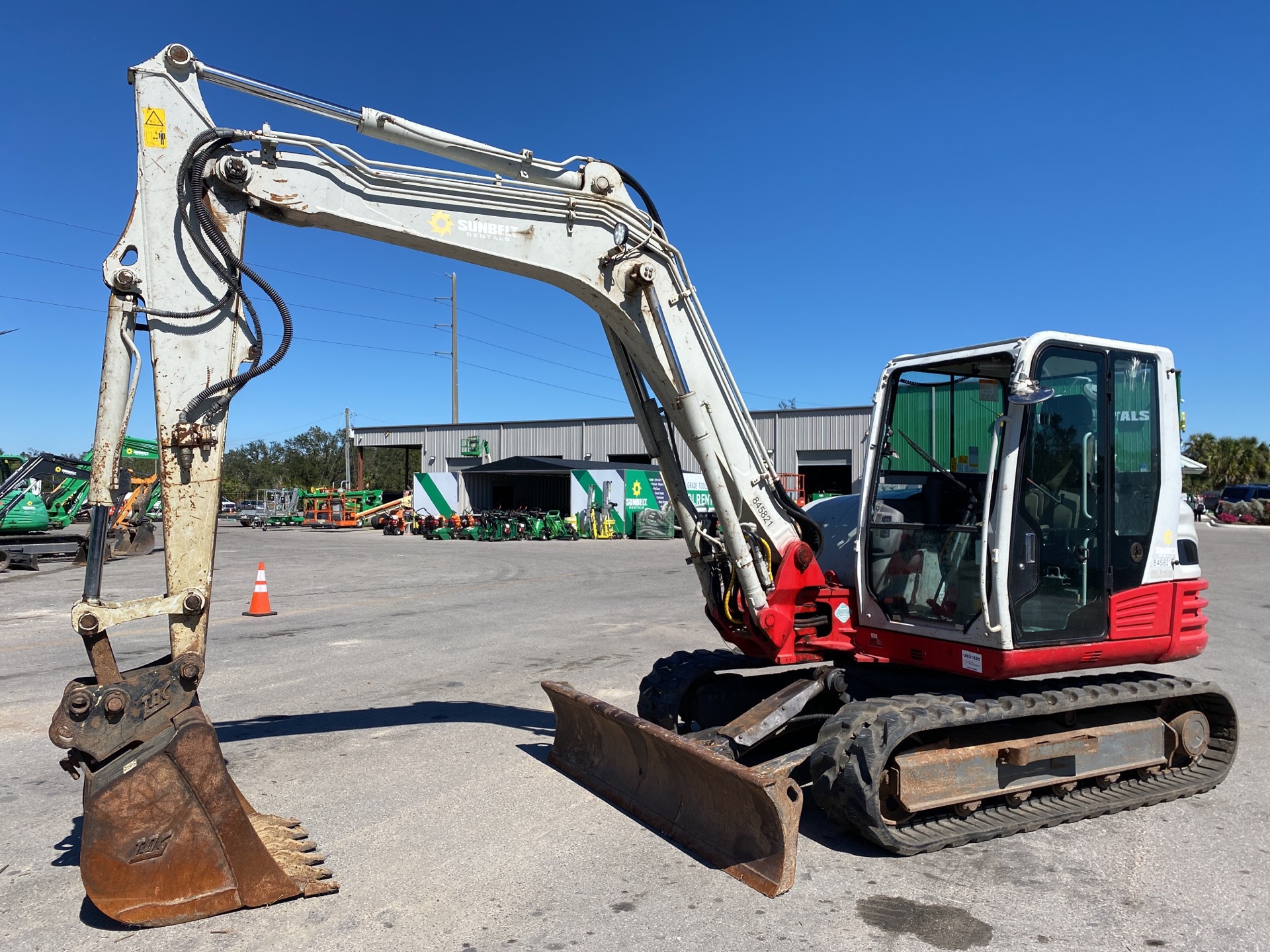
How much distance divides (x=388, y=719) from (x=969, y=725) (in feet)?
15.0

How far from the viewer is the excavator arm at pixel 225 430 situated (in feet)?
12.7

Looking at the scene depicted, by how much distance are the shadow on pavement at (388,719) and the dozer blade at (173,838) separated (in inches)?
117

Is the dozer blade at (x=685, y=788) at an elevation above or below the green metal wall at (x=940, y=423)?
below

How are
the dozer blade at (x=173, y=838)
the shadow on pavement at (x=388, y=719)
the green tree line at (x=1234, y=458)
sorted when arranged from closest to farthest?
the dozer blade at (x=173, y=838) → the shadow on pavement at (x=388, y=719) → the green tree line at (x=1234, y=458)

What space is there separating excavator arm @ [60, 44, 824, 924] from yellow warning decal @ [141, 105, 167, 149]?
10 millimetres

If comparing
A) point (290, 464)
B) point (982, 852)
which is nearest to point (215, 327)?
point (982, 852)

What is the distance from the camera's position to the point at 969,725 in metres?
5.07

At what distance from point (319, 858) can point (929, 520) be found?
3995 millimetres

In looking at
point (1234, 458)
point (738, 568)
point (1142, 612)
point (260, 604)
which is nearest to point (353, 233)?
point (738, 568)

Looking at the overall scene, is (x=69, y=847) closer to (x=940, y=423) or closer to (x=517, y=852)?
(x=517, y=852)

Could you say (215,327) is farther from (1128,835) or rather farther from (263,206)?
(1128,835)

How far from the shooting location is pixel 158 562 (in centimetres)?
2245

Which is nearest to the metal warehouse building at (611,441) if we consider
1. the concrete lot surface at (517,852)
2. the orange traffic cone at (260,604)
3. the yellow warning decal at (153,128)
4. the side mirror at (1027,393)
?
the orange traffic cone at (260,604)

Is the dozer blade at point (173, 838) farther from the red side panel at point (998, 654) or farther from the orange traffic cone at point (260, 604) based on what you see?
the orange traffic cone at point (260, 604)
